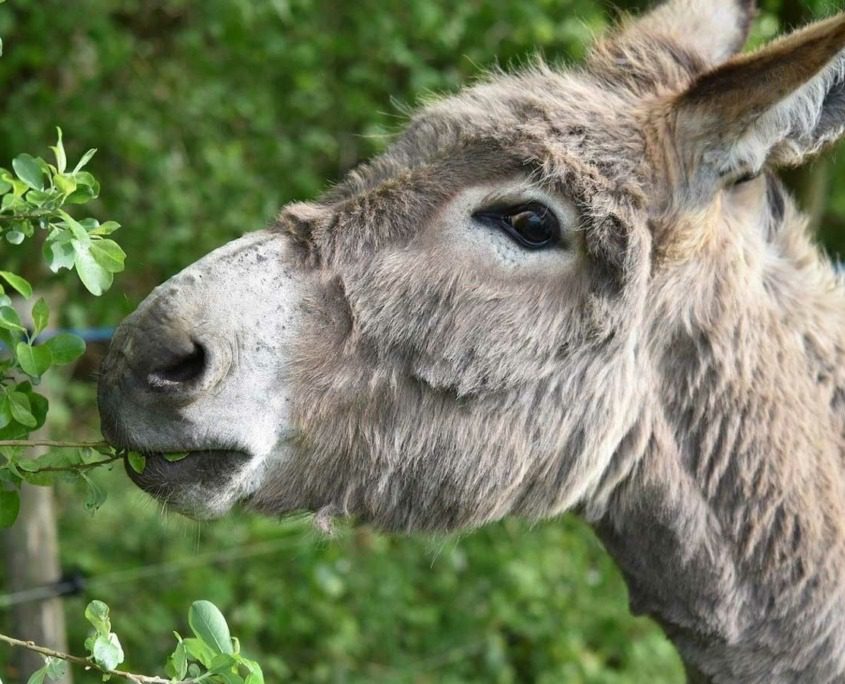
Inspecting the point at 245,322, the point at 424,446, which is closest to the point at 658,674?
the point at 424,446

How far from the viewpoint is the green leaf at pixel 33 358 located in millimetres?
1953

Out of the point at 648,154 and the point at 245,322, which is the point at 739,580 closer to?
the point at 648,154

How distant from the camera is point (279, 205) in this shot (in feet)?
19.2

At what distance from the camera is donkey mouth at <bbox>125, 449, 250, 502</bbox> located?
7.40ft

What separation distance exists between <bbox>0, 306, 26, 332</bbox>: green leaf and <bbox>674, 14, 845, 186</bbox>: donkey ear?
1481mm

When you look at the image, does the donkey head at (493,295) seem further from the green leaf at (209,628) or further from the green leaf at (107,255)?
the green leaf at (209,628)

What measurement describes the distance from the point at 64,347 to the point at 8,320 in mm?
130

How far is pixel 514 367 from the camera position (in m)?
2.48

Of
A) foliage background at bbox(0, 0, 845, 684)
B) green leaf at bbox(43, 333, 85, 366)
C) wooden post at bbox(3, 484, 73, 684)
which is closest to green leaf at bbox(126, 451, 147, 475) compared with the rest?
green leaf at bbox(43, 333, 85, 366)

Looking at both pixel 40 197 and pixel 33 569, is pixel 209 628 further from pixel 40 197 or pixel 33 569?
pixel 33 569

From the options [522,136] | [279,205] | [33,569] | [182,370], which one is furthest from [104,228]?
[279,205]

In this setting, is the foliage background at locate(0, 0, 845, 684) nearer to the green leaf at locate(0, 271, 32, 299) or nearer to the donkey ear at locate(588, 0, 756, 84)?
the donkey ear at locate(588, 0, 756, 84)

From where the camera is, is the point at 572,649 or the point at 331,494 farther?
the point at 572,649

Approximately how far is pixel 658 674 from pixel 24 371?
4648 millimetres
